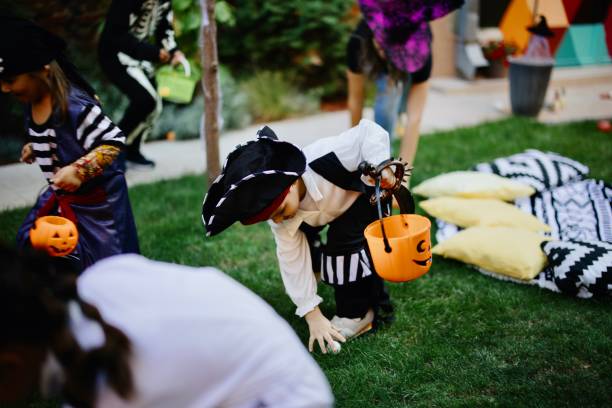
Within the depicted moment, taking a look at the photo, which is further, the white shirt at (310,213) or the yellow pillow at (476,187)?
the yellow pillow at (476,187)

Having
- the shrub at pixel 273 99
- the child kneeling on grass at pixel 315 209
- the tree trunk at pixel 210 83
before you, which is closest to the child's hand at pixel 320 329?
the child kneeling on grass at pixel 315 209

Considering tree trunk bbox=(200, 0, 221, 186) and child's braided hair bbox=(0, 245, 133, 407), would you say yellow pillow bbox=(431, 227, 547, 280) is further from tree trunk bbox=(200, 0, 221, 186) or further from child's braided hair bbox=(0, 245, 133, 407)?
child's braided hair bbox=(0, 245, 133, 407)

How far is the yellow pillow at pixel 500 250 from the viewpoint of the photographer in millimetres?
3334

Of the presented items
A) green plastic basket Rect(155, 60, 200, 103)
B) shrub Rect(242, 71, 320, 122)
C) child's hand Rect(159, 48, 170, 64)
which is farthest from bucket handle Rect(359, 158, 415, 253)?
shrub Rect(242, 71, 320, 122)

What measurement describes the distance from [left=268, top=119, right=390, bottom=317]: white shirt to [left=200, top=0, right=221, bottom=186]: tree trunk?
1.48 m

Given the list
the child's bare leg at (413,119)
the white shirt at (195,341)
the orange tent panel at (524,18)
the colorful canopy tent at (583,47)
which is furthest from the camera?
the colorful canopy tent at (583,47)

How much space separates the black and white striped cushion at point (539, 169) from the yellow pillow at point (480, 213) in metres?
0.42

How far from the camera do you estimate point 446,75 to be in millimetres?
9477

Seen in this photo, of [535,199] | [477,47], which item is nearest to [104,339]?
[535,199]

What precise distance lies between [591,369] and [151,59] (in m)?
3.82

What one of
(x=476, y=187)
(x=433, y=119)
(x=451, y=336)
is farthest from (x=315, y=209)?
Result: (x=433, y=119)

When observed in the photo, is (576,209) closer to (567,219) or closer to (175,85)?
(567,219)

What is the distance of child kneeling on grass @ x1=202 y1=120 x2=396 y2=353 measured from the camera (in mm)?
2178

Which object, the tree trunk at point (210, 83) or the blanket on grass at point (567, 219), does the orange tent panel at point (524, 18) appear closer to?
the blanket on grass at point (567, 219)
